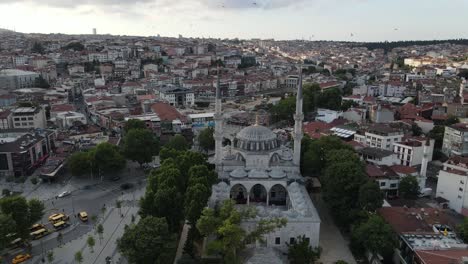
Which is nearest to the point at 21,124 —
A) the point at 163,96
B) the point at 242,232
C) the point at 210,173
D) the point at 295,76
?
the point at 163,96

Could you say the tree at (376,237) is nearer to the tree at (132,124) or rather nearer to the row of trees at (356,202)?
the row of trees at (356,202)

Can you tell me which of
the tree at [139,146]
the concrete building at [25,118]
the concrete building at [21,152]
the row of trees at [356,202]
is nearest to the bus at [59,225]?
the tree at [139,146]

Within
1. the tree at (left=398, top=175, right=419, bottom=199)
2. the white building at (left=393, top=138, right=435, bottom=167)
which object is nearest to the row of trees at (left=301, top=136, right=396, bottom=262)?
the tree at (left=398, top=175, right=419, bottom=199)

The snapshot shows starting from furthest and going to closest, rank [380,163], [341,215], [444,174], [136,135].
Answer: [136,135]
[380,163]
[444,174]
[341,215]

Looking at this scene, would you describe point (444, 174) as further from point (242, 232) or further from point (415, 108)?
point (415, 108)

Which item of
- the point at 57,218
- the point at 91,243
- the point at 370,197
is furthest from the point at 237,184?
the point at 57,218

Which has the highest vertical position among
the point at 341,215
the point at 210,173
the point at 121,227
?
the point at 210,173

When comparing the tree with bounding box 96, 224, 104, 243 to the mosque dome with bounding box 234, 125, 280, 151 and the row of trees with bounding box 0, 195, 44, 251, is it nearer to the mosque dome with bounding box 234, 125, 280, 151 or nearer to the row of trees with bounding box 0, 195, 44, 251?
the row of trees with bounding box 0, 195, 44, 251
